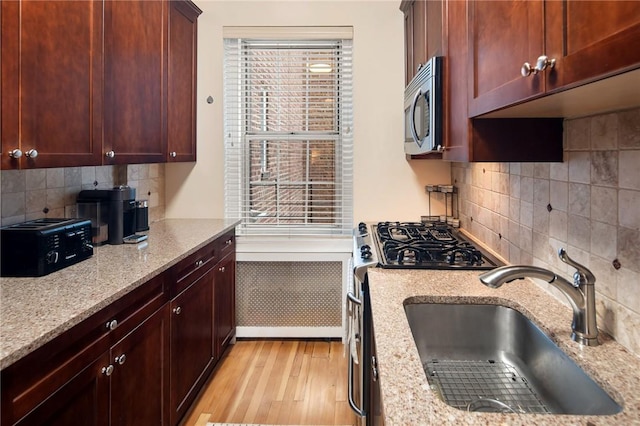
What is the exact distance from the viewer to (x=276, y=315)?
3199mm

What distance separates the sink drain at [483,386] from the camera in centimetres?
116

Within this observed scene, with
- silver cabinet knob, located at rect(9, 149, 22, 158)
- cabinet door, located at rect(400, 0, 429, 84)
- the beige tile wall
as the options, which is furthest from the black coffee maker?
the beige tile wall

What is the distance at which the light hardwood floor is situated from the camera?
226cm

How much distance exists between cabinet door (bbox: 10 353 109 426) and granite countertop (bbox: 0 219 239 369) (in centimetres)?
19

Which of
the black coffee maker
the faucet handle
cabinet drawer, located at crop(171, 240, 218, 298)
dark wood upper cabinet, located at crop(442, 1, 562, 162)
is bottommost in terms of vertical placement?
cabinet drawer, located at crop(171, 240, 218, 298)

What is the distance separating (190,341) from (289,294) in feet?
3.51

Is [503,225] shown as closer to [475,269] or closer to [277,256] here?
[475,269]

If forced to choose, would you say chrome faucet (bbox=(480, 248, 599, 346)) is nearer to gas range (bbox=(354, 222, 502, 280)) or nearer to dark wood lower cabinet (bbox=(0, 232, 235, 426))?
gas range (bbox=(354, 222, 502, 280))

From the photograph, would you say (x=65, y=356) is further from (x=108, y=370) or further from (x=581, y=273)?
(x=581, y=273)

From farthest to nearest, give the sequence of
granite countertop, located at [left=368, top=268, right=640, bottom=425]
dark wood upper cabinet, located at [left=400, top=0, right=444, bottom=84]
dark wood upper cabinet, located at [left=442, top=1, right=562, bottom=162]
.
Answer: dark wood upper cabinet, located at [left=400, top=0, right=444, bottom=84] < dark wood upper cabinet, located at [left=442, top=1, right=562, bottom=162] < granite countertop, located at [left=368, top=268, right=640, bottom=425]


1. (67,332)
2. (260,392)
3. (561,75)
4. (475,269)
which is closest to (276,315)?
(260,392)

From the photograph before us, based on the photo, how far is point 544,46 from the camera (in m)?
0.86

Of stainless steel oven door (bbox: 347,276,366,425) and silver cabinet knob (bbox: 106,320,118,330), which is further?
stainless steel oven door (bbox: 347,276,366,425)

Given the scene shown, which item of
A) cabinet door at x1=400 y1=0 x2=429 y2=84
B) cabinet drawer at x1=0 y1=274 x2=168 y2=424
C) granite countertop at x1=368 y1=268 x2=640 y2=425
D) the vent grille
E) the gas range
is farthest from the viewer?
the vent grille
